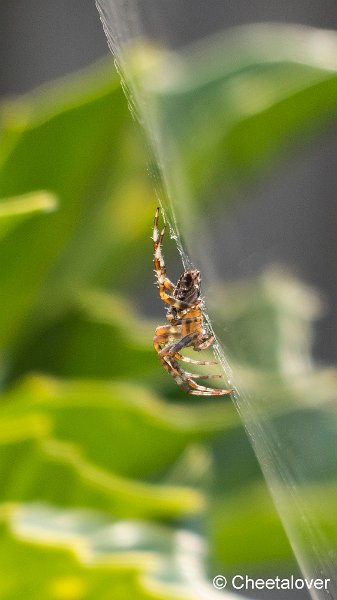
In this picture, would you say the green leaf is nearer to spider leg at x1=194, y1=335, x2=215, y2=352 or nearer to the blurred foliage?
the blurred foliage

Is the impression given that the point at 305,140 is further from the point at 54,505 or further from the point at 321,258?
the point at 321,258

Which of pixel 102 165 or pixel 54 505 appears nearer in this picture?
pixel 54 505

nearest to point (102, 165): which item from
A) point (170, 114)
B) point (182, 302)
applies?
point (170, 114)

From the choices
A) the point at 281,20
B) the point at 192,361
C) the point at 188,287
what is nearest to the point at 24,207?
the point at 188,287

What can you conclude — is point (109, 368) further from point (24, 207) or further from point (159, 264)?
point (24, 207)

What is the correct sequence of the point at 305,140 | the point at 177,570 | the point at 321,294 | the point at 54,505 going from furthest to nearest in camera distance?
1. the point at 321,294
2. the point at 305,140
3. the point at 54,505
4. the point at 177,570

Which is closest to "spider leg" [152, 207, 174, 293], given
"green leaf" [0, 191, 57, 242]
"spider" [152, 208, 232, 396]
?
"spider" [152, 208, 232, 396]
